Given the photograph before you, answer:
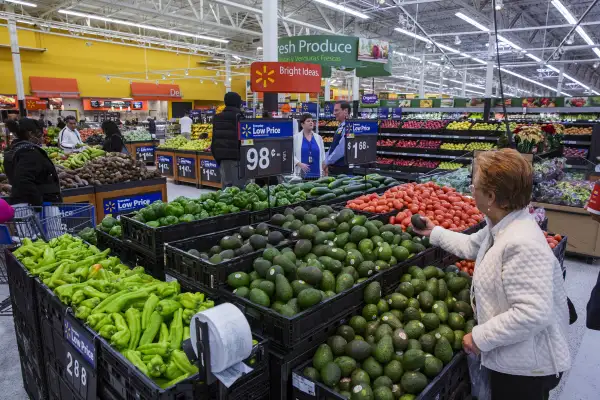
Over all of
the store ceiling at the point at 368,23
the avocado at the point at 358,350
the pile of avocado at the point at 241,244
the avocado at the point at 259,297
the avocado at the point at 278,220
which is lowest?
the avocado at the point at 358,350

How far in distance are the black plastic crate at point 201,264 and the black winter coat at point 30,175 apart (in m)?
2.38

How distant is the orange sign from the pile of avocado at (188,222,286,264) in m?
4.69

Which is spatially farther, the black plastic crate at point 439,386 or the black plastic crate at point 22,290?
the black plastic crate at point 22,290

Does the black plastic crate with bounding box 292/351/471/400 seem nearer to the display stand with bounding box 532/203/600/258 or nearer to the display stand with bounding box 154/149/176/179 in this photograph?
the display stand with bounding box 532/203/600/258

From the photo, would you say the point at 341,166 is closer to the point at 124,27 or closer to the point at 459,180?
the point at 459,180

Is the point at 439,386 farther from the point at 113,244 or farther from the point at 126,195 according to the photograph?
the point at 126,195

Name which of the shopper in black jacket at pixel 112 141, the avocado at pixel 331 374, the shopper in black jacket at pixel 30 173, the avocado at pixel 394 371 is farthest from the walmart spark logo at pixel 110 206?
the avocado at pixel 394 371

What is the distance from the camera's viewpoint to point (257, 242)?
2.47 m

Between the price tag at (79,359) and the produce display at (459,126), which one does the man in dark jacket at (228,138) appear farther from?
the produce display at (459,126)

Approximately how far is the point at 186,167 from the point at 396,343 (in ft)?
32.0

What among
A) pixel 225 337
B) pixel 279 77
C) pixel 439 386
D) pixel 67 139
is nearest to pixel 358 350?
pixel 439 386

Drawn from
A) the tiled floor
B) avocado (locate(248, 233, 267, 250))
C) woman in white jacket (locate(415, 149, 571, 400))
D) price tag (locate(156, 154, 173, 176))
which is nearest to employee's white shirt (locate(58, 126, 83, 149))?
price tag (locate(156, 154, 173, 176))

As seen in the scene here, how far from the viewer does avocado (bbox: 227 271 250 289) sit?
6.87 feet

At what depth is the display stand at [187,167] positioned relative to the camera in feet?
34.7
